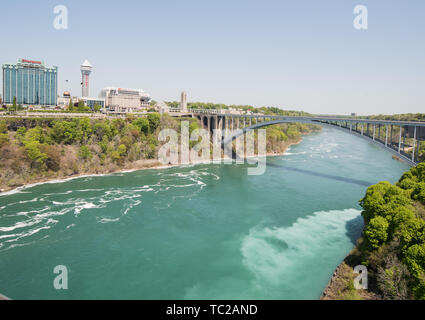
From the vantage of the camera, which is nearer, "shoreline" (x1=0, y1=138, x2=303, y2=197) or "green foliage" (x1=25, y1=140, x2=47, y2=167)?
"shoreline" (x1=0, y1=138, x2=303, y2=197)

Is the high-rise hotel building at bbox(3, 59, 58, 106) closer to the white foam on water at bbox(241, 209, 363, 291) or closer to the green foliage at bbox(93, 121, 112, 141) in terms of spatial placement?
the green foliage at bbox(93, 121, 112, 141)

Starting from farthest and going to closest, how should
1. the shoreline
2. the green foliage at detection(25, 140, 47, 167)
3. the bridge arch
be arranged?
the green foliage at detection(25, 140, 47, 167) < the shoreline < the bridge arch

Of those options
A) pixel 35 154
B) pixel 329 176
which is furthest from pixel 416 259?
pixel 35 154

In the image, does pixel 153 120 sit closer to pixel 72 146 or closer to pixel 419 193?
pixel 72 146

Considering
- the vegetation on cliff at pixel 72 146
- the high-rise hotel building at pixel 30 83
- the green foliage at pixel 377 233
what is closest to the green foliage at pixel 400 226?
the green foliage at pixel 377 233

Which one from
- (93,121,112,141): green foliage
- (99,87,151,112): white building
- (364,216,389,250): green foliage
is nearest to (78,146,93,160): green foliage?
(93,121,112,141): green foliage
